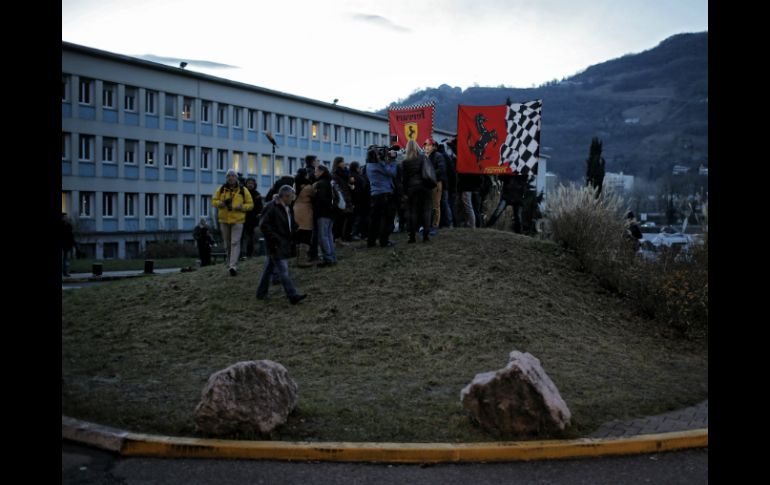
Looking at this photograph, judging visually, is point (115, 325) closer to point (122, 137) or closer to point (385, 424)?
point (385, 424)

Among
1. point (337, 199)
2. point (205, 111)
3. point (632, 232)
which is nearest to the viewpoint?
point (337, 199)

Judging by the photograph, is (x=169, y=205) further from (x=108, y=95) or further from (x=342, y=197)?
(x=342, y=197)

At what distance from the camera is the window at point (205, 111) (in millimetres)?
65938

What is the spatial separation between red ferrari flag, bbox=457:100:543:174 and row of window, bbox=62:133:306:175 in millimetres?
39601

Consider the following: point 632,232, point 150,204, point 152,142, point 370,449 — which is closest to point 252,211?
point 632,232

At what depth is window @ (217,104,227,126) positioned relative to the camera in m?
→ 67.8

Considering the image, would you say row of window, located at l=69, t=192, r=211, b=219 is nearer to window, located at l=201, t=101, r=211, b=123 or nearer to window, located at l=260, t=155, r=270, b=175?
window, located at l=201, t=101, r=211, b=123

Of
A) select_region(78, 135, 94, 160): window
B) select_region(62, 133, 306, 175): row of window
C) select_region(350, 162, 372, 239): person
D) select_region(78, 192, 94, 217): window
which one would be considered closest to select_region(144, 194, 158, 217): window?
select_region(62, 133, 306, 175): row of window

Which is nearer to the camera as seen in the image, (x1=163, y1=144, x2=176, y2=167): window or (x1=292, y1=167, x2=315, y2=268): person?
(x1=292, y1=167, x2=315, y2=268): person

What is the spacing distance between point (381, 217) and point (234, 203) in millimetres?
3225

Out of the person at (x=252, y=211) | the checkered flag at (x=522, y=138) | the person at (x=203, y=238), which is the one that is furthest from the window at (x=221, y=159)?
the checkered flag at (x=522, y=138)

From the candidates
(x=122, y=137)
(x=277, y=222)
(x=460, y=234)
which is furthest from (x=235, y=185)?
(x=122, y=137)

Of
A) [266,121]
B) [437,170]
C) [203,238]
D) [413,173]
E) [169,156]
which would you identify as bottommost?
[203,238]

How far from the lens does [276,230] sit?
11.9 m
